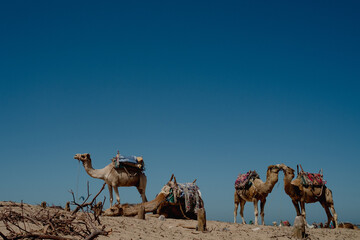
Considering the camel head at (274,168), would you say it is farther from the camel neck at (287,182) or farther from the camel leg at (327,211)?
the camel leg at (327,211)

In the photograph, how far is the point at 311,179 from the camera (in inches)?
669

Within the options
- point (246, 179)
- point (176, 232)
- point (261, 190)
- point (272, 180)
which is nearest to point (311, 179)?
point (272, 180)

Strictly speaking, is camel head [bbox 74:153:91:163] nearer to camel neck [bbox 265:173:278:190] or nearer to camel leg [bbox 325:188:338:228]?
camel neck [bbox 265:173:278:190]

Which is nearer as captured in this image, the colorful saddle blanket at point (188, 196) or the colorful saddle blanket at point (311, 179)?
the colorful saddle blanket at point (188, 196)

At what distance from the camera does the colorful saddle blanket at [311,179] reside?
16.8 m

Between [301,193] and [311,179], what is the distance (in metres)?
0.88

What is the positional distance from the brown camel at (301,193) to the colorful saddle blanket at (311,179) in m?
0.19

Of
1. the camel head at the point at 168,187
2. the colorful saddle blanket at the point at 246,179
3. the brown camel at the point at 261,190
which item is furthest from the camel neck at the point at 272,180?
the camel head at the point at 168,187

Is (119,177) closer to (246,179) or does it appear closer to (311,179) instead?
(246,179)

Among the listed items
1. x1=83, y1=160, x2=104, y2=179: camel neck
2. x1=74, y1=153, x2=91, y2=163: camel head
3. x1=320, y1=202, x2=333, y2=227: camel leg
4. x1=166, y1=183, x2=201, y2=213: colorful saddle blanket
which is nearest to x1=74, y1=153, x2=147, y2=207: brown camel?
x1=83, y1=160, x2=104, y2=179: camel neck

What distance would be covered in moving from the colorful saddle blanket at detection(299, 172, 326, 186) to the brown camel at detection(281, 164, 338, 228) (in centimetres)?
19

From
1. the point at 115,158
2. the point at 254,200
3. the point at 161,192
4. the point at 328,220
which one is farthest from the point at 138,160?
the point at 328,220

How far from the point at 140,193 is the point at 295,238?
349 inches

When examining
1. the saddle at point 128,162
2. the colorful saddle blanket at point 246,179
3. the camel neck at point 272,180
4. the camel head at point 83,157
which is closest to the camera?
the camel neck at point 272,180
